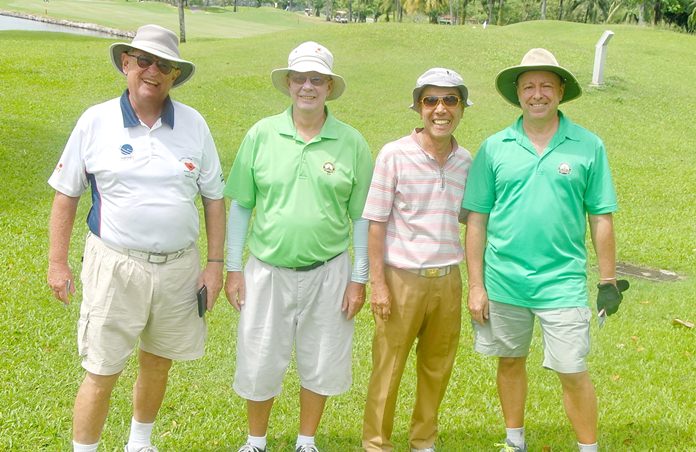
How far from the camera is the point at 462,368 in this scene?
568 cm

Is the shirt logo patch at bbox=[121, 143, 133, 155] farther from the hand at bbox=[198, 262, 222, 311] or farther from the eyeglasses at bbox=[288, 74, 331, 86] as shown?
the eyeglasses at bbox=[288, 74, 331, 86]

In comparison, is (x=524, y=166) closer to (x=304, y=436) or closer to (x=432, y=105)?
(x=432, y=105)

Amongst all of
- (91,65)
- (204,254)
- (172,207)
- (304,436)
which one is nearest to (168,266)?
(172,207)

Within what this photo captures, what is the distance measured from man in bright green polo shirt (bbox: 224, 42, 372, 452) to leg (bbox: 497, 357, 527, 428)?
2.89ft

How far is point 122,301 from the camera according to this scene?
12.3 feet

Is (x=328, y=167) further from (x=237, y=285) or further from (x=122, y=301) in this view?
(x=122, y=301)

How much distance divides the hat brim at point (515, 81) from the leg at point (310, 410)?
199 centimetres

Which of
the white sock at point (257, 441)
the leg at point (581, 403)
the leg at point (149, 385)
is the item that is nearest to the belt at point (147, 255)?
the leg at point (149, 385)

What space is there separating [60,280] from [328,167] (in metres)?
1.47

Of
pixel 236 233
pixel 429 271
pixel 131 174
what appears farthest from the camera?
pixel 236 233

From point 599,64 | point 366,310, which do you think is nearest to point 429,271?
point 366,310

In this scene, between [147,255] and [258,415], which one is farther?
[258,415]

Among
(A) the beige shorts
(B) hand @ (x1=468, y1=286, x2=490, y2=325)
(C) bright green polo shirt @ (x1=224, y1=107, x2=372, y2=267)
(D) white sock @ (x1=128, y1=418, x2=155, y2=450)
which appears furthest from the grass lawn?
(C) bright green polo shirt @ (x1=224, y1=107, x2=372, y2=267)

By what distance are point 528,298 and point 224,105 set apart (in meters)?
14.2
